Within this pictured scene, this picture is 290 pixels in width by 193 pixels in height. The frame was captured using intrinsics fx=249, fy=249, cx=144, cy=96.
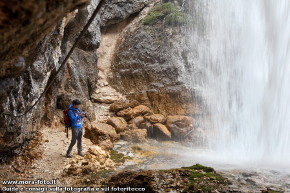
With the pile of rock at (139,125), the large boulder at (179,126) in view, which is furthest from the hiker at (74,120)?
→ the large boulder at (179,126)

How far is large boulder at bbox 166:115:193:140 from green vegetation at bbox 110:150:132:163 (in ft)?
10.9

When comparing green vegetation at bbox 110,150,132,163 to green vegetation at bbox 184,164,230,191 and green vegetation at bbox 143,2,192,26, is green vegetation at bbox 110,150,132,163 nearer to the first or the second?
green vegetation at bbox 184,164,230,191

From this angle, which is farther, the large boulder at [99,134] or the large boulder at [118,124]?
the large boulder at [118,124]

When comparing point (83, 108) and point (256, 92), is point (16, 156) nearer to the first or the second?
point (83, 108)

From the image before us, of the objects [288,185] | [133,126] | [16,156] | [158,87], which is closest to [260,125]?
[158,87]

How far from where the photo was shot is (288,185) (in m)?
5.06

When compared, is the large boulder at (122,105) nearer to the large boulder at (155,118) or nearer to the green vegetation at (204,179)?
the large boulder at (155,118)

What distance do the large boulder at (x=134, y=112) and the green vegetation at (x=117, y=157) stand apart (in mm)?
2845

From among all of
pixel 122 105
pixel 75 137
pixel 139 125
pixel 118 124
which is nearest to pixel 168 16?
pixel 122 105

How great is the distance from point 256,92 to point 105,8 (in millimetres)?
9392

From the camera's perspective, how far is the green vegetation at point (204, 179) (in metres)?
4.52

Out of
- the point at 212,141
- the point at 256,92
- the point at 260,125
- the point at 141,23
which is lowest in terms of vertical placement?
the point at 212,141

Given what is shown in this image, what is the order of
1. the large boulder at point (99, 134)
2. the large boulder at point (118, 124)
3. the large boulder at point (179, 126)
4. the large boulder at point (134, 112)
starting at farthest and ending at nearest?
the large boulder at point (134, 112)
the large boulder at point (179, 126)
the large boulder at point (118, 124)
the large boulder at point (99, 134)

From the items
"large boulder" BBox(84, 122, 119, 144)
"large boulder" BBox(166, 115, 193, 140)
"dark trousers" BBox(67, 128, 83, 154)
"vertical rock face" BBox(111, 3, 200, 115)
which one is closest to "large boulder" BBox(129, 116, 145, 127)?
"large boulder" BBox(166, 115, 193, 140)
